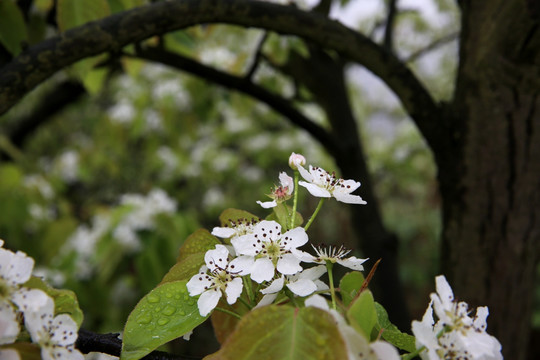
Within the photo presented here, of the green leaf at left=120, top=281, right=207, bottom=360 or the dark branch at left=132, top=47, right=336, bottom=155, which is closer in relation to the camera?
the green leaf at left=120, top=281, right=207, bottom=360

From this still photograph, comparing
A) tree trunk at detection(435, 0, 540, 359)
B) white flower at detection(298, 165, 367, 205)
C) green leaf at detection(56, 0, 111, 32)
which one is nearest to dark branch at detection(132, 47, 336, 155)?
green leaf at detection(56, 0, 111, 32)

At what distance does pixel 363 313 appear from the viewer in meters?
0.36

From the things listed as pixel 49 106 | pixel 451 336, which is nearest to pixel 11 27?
pixel 451 336

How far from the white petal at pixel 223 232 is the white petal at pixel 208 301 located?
6 cm

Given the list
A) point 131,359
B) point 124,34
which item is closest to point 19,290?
point 131,359

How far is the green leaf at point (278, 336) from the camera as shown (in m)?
0.35

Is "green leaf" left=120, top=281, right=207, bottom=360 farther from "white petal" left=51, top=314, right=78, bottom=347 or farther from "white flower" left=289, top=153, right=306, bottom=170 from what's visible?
"white flower" left=289, top=153, right=306, bottom=170

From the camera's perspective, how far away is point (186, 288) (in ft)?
1.51

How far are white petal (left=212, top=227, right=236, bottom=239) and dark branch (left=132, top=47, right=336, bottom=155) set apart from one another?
2.02 ft

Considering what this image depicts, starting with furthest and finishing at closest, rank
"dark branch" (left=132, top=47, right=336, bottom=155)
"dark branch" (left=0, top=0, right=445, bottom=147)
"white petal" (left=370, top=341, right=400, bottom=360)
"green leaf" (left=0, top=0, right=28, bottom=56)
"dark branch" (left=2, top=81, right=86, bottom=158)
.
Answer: "dark branch" (left=2, top=81, right=86, bottom=158) → "dark branch" (left=132, top=47, right=336, bottom=155) → "green leaf" (left=0, top=0, right=28, bottom=56) → "dark branch" (left=0, top=0, right=445, bottom=147) → "white petal" (left=370, top=341, right=400, bottom=360)

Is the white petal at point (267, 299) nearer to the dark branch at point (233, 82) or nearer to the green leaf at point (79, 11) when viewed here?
the green leaf at point (79, 11)

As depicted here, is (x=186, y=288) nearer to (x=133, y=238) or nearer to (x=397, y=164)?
(x=133, y=238)

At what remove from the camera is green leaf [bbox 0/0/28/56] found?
2.49ft

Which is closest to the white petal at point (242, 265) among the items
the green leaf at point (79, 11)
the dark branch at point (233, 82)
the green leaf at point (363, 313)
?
the green leaf at point (363, 313)
